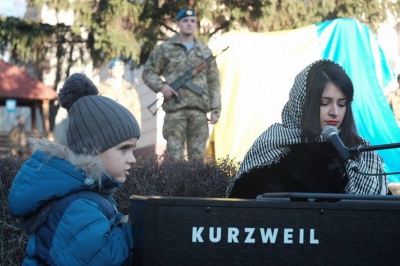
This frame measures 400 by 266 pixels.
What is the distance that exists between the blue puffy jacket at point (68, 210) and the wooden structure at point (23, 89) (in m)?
19.3

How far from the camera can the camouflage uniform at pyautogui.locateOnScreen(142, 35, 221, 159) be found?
8.87 m

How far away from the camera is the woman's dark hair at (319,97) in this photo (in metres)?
4.17

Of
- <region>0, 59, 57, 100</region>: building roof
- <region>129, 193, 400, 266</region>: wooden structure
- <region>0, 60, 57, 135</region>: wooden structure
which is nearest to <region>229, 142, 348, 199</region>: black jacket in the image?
<region>129, 193, 400, 266</region>: wooden structure

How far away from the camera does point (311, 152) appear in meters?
4.12

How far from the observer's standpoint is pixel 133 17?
15508mm

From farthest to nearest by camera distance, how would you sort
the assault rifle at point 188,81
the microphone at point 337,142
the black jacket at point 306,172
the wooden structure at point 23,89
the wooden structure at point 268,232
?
the wooden structure at point 23,89, the assault rifle at point 188,81, the black jacket at point 306,172, the microphone at point 337,142, the wooden structure at point 268,232

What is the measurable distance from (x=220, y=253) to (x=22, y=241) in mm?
2416

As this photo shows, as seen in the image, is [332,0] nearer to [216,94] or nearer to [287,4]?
[287,4]

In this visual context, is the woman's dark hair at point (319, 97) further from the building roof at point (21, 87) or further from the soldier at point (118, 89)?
the building roof at point (21, 87)

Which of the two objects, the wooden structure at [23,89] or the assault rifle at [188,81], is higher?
the assault rifle at [188,81]

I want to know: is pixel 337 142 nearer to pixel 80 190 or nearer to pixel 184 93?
pixel 80 190

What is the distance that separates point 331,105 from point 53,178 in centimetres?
159

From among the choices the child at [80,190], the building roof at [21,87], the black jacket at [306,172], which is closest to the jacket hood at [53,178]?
the child at [80,190]

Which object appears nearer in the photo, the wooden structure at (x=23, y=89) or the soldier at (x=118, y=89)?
the soldier at (x=118, y=89)
